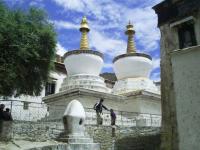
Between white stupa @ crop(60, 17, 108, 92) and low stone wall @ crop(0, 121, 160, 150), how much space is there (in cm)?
747

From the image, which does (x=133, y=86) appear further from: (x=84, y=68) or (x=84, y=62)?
(x=84, y=62)

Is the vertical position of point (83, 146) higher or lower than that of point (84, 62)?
lower

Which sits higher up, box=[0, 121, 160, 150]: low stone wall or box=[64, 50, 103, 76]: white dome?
box=[64, 50, 103, 76]: white dome

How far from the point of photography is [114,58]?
31984 millimetres

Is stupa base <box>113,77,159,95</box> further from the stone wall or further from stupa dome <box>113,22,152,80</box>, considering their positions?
the stone wall

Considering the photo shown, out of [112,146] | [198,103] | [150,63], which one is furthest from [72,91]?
[198,103]

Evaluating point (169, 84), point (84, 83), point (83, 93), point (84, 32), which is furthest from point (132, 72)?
point (169, 84)

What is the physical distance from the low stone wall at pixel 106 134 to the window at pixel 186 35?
5.87m

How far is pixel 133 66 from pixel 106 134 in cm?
1208

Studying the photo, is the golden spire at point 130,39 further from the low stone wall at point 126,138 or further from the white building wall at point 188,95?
the white building wall at point 188,95

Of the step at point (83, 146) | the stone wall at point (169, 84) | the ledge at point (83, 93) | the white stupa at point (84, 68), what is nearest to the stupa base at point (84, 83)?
the white stupa at point (84, 68)

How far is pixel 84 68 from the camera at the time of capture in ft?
95.9

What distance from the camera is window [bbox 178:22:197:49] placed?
16.3 metres

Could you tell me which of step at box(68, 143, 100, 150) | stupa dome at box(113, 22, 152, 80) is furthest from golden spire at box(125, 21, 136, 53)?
step at box(68, 143, 100, 150)
